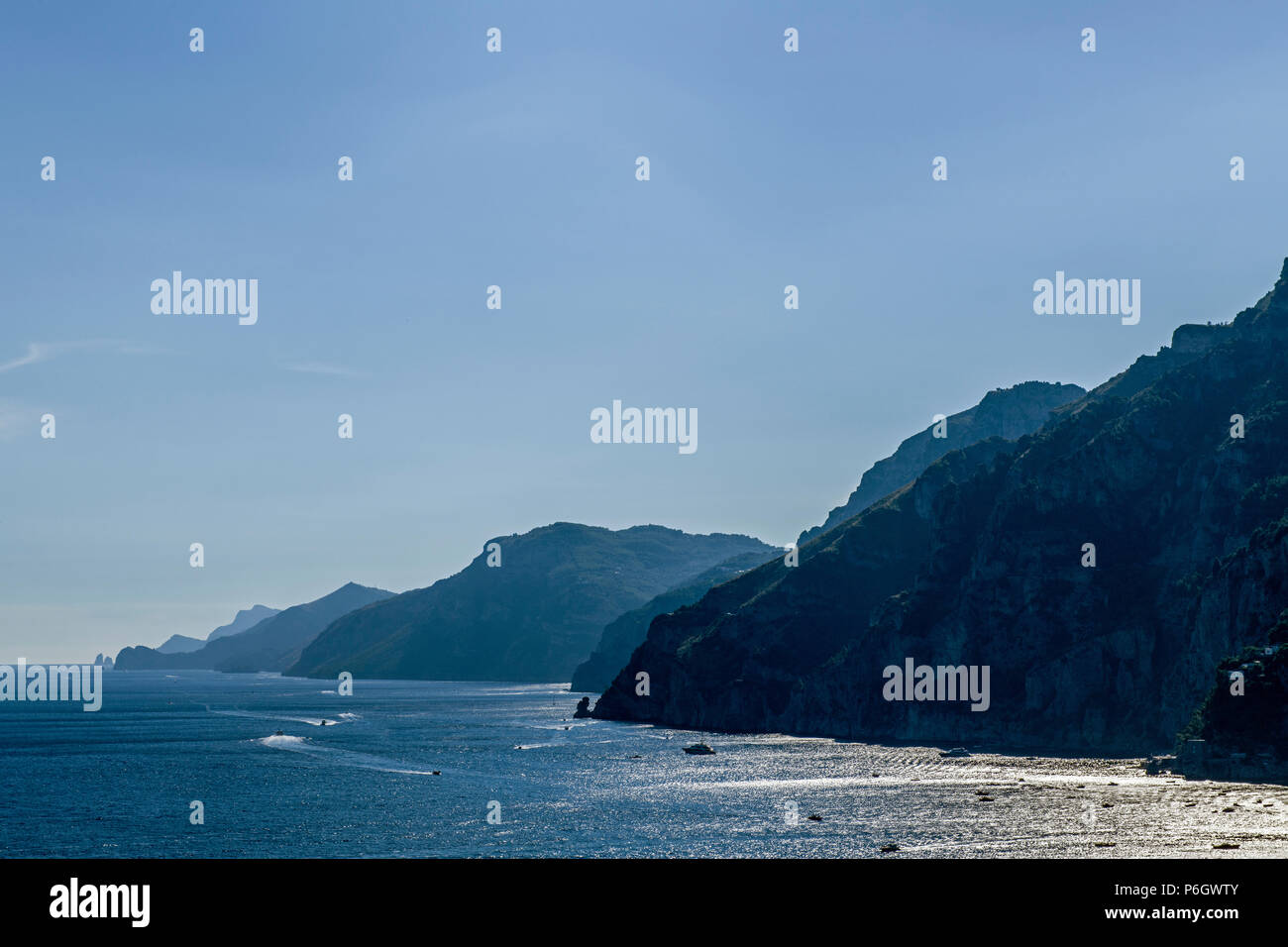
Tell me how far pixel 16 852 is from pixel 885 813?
3604 inches

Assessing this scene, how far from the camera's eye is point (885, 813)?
12838 cm

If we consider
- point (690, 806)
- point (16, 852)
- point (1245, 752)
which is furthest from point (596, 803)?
point (1245, 752)

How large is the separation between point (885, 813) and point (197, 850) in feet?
244

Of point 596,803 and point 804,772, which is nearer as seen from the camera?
point 596,803
